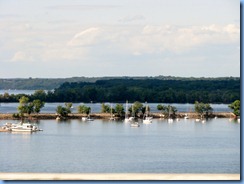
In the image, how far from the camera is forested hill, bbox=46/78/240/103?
3141 centimetres

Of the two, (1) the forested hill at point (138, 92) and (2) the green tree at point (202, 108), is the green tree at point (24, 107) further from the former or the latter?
(2) the green tree at point (202, 108)

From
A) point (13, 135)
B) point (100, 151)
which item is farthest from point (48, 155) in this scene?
point (13, 135)

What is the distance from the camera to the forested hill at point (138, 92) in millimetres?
31406

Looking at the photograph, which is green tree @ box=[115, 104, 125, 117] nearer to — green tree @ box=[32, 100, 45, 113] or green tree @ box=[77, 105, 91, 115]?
green tree @ box=[77, 105, 91, 115]

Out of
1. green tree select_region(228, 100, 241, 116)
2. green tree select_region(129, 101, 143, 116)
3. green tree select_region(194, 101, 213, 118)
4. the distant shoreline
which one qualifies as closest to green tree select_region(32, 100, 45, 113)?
the distant shoreline

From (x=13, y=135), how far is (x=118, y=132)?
3.69 metres

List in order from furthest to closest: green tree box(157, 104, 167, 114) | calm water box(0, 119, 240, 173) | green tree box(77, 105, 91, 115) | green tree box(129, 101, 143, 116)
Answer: green tree box(157, 104, 167, 114), green tree box(129, 101, 143, 116), green tree box(77, 105, 91, 115), calm water box(0, 119, 240, 173)

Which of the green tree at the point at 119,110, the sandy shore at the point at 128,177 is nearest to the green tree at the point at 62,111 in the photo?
the green tree at the point at 119,110

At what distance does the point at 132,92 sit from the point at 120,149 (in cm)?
1597

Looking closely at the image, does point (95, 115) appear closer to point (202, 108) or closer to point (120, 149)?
point (202, 108)

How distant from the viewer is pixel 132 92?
3334 centimetres

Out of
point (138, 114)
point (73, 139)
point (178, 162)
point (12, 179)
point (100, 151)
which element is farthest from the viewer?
point (138, 114)

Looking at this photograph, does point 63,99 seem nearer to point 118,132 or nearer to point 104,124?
point 104,124

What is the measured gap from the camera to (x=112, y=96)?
34.8 meters
